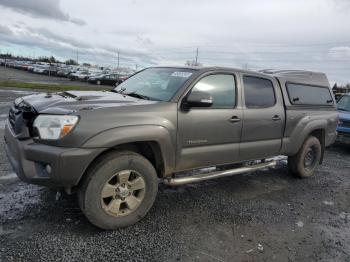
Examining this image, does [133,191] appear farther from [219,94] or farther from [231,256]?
[219,94]

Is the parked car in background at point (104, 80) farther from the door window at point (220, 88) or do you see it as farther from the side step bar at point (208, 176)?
the door window at point (220, 88)

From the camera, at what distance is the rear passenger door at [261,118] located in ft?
15.4

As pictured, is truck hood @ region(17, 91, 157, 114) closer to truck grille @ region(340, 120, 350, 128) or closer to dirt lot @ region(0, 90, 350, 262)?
dirt lot @ region(0, 90, 350, 262)

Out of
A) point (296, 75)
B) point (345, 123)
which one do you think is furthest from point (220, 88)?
point (345, 123)

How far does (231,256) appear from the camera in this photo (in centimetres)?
325

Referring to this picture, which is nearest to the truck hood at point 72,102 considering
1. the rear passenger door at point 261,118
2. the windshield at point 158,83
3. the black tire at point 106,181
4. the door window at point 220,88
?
the windshield at point 158,83

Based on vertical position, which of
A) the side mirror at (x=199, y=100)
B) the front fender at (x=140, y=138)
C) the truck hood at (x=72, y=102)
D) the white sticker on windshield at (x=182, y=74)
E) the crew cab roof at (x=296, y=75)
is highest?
the crew cab roof at (x=296, y=75)

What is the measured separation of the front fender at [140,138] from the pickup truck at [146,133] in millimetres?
10

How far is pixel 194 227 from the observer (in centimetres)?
379

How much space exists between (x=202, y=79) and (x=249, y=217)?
184 cm

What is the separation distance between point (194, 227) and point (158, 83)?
6.24 ft

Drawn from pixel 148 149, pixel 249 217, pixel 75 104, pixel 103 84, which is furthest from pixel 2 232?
pixel 103 84

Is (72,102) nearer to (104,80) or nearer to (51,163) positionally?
(51,163)

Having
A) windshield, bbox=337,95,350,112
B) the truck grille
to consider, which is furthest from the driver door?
windshield, bbox=337,95,350,112
